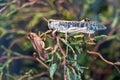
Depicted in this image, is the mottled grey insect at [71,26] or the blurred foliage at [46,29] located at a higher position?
the mottled grey insect at [71,26]

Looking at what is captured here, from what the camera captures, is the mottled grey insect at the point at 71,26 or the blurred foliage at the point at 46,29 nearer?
the mottled grey insect at the point at 71,26

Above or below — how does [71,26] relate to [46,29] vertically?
above

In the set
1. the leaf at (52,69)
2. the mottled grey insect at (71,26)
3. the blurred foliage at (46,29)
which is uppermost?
the mottled grey insect at (71,26)

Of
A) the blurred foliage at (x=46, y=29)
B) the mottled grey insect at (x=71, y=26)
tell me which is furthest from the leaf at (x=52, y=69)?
the blurred foliage at (x=46, y=29)

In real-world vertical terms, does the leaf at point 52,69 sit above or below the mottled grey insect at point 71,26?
below

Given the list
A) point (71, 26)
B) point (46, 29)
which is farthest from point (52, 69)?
point (46, 29)

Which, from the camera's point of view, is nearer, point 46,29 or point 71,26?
point 71,26

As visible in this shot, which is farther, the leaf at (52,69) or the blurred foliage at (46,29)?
the blurred foliage at (46,29)

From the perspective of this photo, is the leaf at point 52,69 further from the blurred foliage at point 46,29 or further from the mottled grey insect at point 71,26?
the blurred foliage at point 46,29

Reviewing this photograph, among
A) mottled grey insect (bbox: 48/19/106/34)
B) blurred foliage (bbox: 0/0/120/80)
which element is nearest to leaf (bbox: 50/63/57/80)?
mottled grey insect (bbox: 48/19/106/34)

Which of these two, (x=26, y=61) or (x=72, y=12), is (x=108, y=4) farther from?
(x=26, y=61)

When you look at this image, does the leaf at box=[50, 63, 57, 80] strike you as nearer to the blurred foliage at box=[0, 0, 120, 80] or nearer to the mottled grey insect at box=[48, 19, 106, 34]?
the mottled grey insect at box=[48, 19, 106, 34]

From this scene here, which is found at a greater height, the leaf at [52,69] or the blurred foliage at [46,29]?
the leaf at [52,69]

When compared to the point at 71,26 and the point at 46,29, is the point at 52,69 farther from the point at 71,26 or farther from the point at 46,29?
the point at 46,29
